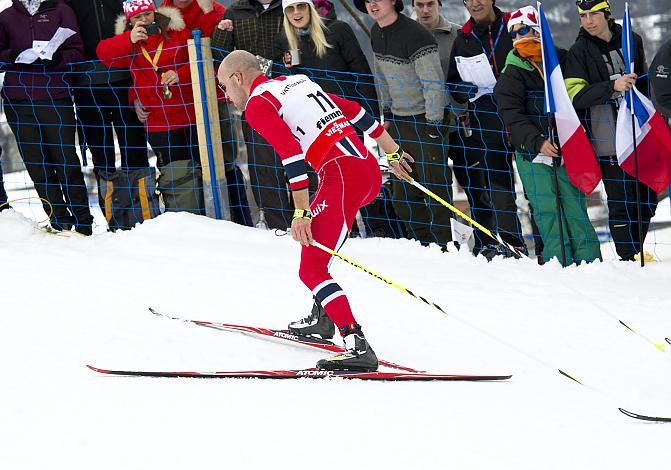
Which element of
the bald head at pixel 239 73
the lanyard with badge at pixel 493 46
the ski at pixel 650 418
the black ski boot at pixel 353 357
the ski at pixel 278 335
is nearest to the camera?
the ski at pixel 650 418

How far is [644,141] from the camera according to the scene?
21.9 feet

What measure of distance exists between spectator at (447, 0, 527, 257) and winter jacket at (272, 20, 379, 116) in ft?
2.14

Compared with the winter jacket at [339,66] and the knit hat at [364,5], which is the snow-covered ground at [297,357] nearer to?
the winter jacket at [339,66]

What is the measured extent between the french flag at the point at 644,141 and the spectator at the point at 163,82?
335cm

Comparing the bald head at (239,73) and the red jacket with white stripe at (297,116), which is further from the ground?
the bald head at (239,73)

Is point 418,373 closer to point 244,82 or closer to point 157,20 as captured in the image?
point 244,82

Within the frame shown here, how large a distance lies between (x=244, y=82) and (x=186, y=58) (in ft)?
10.2

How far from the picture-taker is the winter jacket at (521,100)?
6887 mm

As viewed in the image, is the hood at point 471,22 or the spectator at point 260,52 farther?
the spectator at point 260,52

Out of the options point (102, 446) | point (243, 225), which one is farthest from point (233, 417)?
point (243, 225)

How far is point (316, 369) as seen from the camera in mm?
4898

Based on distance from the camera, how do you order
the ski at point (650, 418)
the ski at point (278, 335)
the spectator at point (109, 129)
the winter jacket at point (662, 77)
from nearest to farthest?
the ski at point (650, 418) → the ski at point (278, 335) → the winter jacket at point (662, 77) → the spectator at point (109, 129)

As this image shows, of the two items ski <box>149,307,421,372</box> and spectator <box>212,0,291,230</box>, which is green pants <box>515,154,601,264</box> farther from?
ski <box>149,307,421,372</box>

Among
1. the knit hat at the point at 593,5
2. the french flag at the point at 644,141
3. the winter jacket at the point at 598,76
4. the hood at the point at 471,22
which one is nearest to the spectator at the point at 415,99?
→ the hood at the point at 471,22
